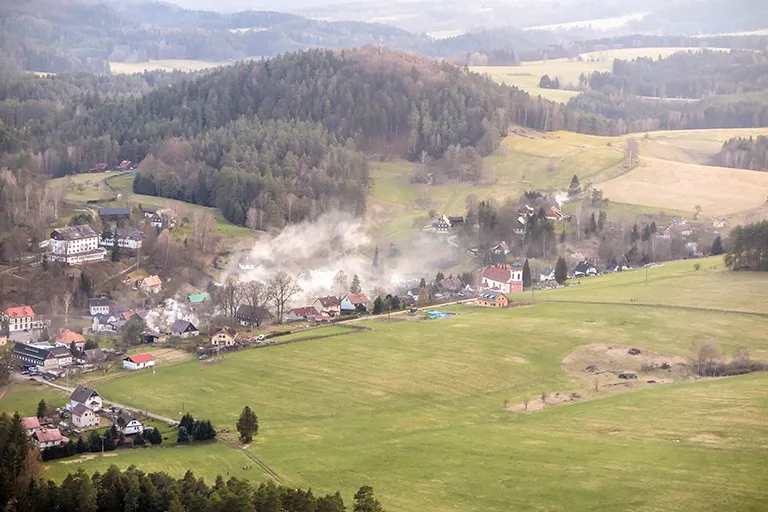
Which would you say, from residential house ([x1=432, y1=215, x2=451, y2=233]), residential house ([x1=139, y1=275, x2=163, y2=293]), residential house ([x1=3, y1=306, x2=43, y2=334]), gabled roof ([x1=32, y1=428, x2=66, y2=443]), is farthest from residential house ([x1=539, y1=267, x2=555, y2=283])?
gabled roof ([x1=32, y1=428, x2=66, y2=443])

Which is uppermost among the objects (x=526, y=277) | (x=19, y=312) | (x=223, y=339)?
(x=526, y=277)

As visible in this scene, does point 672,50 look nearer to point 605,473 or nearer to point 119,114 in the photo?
point 119,114

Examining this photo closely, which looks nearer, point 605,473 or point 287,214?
point 605,473

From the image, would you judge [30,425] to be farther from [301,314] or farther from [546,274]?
[546,274]

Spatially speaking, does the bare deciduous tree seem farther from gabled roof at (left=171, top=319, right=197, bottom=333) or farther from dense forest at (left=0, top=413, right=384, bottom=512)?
dense forest at (left=0, top=413, right=384, bottom=512)

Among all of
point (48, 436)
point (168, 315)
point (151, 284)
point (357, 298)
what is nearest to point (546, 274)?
point (357, 298)

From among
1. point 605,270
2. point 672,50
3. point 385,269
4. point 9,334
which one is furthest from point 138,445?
point 672,50

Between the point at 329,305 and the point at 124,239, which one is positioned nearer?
the point at 329,305
